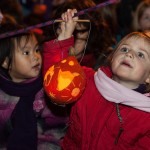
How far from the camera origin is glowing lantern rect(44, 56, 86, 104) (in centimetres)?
137

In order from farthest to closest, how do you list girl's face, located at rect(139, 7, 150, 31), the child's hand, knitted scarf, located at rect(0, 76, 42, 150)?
girl's face, located at rect(139, 7, 150, 31)
knitted scarf, located at rect(0, 76, 42, 150)
the child's hand

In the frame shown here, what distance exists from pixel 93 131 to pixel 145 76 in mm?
339

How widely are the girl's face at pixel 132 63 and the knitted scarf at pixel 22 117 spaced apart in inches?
17.9

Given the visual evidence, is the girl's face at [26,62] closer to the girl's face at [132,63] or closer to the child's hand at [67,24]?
the child's hand at [67,24]

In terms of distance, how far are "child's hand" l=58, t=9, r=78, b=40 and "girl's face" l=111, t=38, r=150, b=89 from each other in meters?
0.23

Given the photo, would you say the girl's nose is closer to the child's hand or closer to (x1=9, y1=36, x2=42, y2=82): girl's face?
the child's hand

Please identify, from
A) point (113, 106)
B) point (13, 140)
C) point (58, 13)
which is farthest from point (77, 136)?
point (58, 13)

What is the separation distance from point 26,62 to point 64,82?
0.42 meters

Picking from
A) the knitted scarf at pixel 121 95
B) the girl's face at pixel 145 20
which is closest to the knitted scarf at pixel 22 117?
the knitted scarf at pixel 121 95

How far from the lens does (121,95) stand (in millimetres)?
1411

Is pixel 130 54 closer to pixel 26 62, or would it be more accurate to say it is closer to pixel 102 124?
pixel 102 124

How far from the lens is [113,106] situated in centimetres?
147

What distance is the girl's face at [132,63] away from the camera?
142 cm

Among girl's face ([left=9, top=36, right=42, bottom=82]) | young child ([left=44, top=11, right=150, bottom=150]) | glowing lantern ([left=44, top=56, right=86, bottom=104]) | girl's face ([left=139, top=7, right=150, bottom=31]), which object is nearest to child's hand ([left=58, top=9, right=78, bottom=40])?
young child ([left=44, top=11, right=150, bottom=150])
